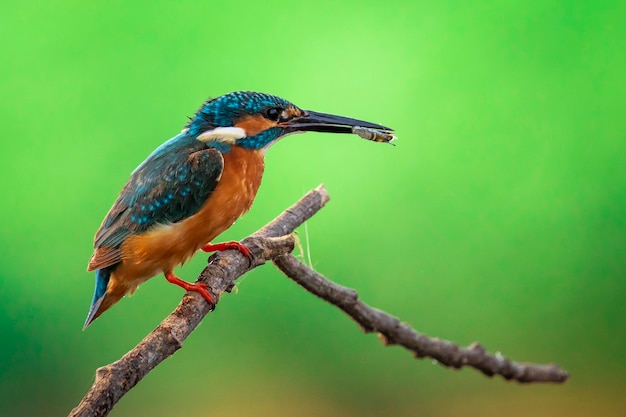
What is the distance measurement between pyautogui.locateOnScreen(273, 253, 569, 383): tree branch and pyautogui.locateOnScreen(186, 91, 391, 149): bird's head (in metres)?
0.33

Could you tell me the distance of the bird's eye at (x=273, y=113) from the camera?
5.13 feet

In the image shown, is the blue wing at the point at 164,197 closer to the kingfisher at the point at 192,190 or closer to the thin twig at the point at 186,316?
the kingfisher at the point at 192,190

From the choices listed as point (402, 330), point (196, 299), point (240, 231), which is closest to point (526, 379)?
point (402, 330)

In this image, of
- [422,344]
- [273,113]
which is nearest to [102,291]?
[273,113]

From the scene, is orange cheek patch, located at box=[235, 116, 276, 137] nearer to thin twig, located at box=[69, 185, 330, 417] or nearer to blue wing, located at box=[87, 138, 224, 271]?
blue wing, located at box=[87, 138, 224, 271]

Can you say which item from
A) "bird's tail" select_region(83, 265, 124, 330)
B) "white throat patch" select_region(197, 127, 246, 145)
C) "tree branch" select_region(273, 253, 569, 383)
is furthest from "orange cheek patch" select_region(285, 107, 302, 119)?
"bird's tail" select_region(83, 265, 124, 330)

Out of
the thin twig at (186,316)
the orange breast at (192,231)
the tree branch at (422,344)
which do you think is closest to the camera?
the thin twig at (186,316)

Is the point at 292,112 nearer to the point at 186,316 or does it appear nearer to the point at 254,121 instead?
the point at 254,121

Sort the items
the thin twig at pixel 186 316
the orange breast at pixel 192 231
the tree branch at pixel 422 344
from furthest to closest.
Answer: the orange breast at pixel 192 231 → the tree branch at pixel 422 344 → the thin twig at pixel 186 316

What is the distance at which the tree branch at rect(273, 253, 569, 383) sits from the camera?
4.24ft

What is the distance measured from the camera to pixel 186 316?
138cm

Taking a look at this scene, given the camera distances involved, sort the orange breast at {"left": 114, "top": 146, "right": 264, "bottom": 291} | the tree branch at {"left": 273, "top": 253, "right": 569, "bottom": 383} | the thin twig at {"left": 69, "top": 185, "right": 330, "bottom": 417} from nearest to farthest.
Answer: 1. the thin twig at {"left": 69, "top": 185, "right": 330, "bottom": 417}
2. the tree branch at {"left": 273, "top": 253, "right": 569, "bottom": 383}
3. the orange breast at {"left": 114, "top": 146, "right": 264, "bottom": 291}

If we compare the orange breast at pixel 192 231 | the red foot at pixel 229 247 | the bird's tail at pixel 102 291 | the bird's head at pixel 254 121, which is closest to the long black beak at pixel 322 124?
the bird's head at pixel 254 121

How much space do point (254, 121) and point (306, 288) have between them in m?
0.37
